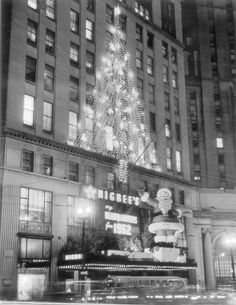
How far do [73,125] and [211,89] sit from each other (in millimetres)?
58915

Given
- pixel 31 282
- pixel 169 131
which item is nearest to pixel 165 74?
pixel 169 131

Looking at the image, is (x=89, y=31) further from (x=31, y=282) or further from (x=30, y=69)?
(x=31, y=282)

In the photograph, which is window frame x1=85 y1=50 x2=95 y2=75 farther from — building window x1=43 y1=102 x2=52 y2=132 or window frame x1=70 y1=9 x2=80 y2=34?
building window x1=43 y1=102 x2=52 y2=132

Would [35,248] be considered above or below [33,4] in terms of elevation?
→ below

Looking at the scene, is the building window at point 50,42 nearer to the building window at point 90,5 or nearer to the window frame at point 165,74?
the building window at point 90,5

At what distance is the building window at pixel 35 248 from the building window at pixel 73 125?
32.8 ft

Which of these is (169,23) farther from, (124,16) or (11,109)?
(11,109)

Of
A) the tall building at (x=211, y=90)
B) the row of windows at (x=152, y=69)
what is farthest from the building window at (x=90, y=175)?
the tall building at (x=211, y=90)

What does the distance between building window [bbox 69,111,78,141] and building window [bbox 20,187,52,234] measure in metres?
6.80

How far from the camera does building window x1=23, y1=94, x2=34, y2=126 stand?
41750 mm

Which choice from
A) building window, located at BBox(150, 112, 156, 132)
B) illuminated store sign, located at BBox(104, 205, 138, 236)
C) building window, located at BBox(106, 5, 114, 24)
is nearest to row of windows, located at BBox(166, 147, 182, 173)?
building window, located at BBox(150, 112, 156, 132)

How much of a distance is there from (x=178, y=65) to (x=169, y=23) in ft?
22.1

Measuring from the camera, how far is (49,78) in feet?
148

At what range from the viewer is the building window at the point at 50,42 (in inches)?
Result: 1789
